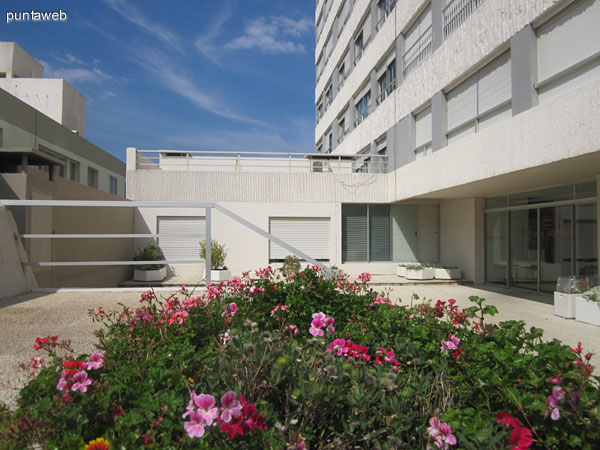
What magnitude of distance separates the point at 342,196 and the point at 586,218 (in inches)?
286

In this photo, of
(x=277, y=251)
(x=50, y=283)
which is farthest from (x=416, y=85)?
(x=50, y=283)

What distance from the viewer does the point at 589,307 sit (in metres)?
6.56

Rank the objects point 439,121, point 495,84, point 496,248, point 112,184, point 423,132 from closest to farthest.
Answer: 1. point 495,84
2. point 439,121
3. point 496,248
4. point 423,132
5. point 112,184

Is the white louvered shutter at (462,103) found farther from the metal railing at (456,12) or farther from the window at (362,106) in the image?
the window at (362,106)

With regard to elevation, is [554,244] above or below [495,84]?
below

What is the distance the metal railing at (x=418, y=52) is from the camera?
11.1 meters

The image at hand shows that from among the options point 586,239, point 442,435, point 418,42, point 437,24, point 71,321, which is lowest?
point 71,321

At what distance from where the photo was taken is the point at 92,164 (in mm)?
21469

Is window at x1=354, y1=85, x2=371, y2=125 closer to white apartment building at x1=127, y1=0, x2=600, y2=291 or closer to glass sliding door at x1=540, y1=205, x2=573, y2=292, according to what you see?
white apartment building at x1=127, y1=0, x2=600, y2=291

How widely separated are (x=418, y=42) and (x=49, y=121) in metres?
16.1

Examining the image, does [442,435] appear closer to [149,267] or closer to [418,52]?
[149,267]

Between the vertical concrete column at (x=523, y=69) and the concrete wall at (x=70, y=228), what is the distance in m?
9.43

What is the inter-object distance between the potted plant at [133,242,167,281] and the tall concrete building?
6.37 metres

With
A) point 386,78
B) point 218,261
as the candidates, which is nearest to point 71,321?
point 218,261
